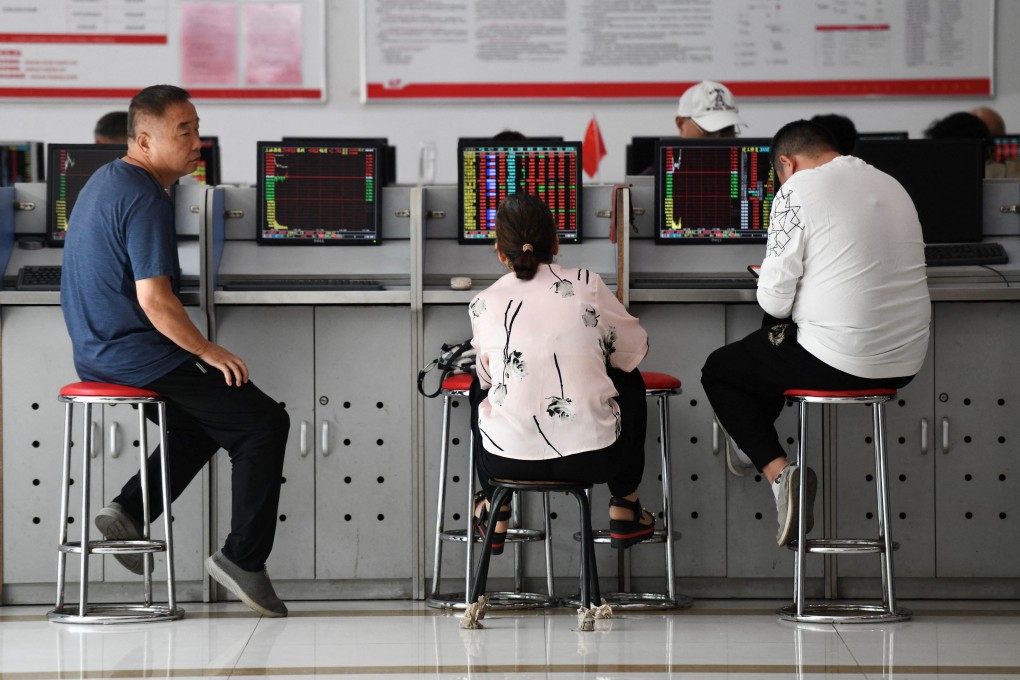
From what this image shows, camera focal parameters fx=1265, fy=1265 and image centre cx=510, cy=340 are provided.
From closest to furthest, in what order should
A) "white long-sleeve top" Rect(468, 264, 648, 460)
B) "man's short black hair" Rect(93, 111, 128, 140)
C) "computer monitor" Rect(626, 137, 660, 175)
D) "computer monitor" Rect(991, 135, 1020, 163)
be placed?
"white long-sleeve top" Rect(468, 264, 648, 460) < "computer monitor" Rect(626, 137, 660, 175) < "man's short black hair" Rect(93, 111, 128, 140) < "computer monitor" Rect(991, 135, 1020, 163)

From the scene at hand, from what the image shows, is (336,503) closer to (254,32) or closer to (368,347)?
(368,347)

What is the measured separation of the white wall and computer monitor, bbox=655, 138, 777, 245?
9.99 feet

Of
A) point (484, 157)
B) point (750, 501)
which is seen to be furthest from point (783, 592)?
point (484, 157)

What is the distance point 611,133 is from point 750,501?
365 cm

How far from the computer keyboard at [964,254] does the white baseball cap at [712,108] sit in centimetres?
119

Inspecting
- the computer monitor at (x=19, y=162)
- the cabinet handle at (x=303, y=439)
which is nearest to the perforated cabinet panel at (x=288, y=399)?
the cabinet handle at (x=303, y=439)

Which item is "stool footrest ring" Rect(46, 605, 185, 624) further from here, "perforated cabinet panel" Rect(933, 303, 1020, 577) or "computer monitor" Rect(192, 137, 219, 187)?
"perforated cabinet panel" Rect(933, 303, 1020, 577)

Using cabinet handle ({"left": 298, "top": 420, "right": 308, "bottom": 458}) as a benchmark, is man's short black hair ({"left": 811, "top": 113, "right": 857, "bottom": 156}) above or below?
above

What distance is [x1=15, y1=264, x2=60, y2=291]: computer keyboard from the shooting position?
375 cm

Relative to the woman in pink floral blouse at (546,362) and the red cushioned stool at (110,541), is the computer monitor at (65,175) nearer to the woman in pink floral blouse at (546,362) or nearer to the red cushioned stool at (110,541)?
the red cushioned stool at (110,541)

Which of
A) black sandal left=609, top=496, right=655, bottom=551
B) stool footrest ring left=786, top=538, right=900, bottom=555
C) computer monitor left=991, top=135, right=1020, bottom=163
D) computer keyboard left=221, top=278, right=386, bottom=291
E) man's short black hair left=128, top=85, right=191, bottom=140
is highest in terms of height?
computer monitor left=991, top=135, right=1020, bottom=163

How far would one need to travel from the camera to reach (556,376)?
3.08 meters

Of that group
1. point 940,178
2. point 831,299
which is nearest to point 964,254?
point 940,178

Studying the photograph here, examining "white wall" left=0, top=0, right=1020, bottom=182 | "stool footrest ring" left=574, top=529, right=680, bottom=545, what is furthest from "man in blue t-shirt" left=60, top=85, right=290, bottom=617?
"white wall" left=0, top=0, right=1020, bottom=182
